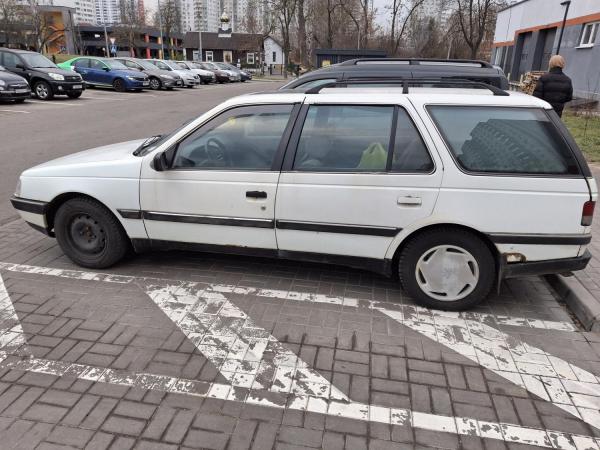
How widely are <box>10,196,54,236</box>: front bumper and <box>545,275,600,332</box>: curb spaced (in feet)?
15.3

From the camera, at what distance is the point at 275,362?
305 centimetres

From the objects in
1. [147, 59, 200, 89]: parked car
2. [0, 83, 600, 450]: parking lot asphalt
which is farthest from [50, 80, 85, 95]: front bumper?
[0, 83, 600, 450]: parking lot asphalt

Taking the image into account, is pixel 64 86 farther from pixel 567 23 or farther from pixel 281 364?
pixel 567 23

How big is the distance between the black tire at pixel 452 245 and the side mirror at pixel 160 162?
2.07 meters

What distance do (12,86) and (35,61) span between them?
8.50 feet

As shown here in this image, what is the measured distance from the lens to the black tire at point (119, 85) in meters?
23.0

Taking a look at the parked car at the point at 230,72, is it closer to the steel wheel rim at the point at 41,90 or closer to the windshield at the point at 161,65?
the windshield at the point at 161,65

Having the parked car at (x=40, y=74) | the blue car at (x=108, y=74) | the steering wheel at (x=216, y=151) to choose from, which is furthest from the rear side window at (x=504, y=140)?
the blue car at (x=108, y=74)

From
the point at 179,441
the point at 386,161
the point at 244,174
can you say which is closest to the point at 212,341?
the point at 179,441

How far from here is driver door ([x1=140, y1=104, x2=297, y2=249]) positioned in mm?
3768

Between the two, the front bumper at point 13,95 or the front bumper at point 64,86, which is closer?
the front bumper at point 13,95

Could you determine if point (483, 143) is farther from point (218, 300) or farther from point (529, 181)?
point (218, 300)

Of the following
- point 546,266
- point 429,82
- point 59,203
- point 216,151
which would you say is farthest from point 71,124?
point 546,266

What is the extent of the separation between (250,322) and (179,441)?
46.3 inches
